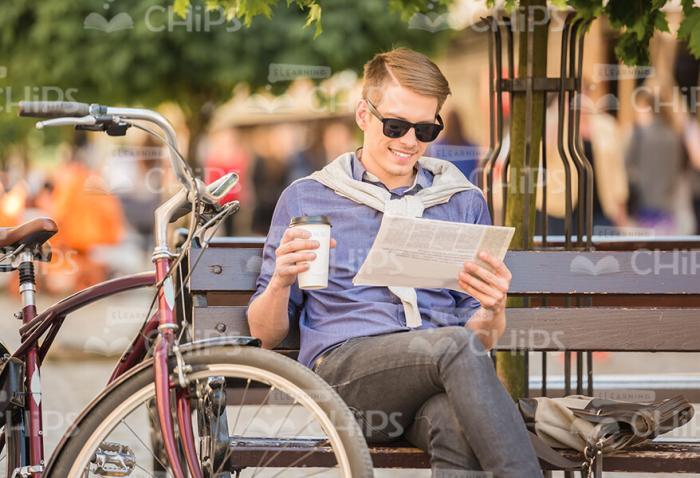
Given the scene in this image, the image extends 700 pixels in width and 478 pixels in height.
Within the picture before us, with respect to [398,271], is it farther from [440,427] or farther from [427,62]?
[427,62]

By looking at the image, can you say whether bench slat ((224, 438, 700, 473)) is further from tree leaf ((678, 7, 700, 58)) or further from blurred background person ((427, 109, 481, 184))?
blurred background person ((427, 109, 481, 184))

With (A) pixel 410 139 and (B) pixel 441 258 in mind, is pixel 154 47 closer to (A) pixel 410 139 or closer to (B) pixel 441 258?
(A) pixel 410 139

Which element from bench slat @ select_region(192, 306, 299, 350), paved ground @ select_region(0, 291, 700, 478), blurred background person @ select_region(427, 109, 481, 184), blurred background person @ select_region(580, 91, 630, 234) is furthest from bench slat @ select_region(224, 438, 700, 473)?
blurred background person @ select_region(580, 91, 630, 234)

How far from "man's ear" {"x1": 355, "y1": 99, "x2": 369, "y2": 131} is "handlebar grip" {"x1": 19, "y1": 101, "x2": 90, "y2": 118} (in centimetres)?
98

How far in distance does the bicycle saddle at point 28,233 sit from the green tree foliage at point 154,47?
6556 millimetres

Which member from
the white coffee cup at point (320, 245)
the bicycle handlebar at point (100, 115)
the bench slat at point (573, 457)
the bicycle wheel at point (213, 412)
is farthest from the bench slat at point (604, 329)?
the bicycle handlebar at point (100, 115)

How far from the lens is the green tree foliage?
34.2ft

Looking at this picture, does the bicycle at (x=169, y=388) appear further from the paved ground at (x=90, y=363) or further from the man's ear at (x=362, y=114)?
the paved ground at (x=90, y=363)

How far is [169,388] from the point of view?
3143 millimetres

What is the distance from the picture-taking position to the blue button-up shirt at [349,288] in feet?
12.2

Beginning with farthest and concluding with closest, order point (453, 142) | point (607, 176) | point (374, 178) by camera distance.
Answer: point (607, 176) → point (453, 142) → point (374, 178)

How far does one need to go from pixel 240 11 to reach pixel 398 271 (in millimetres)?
1760

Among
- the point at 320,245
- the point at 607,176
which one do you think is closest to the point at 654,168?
the point at 607,176

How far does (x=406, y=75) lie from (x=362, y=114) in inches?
7.3
